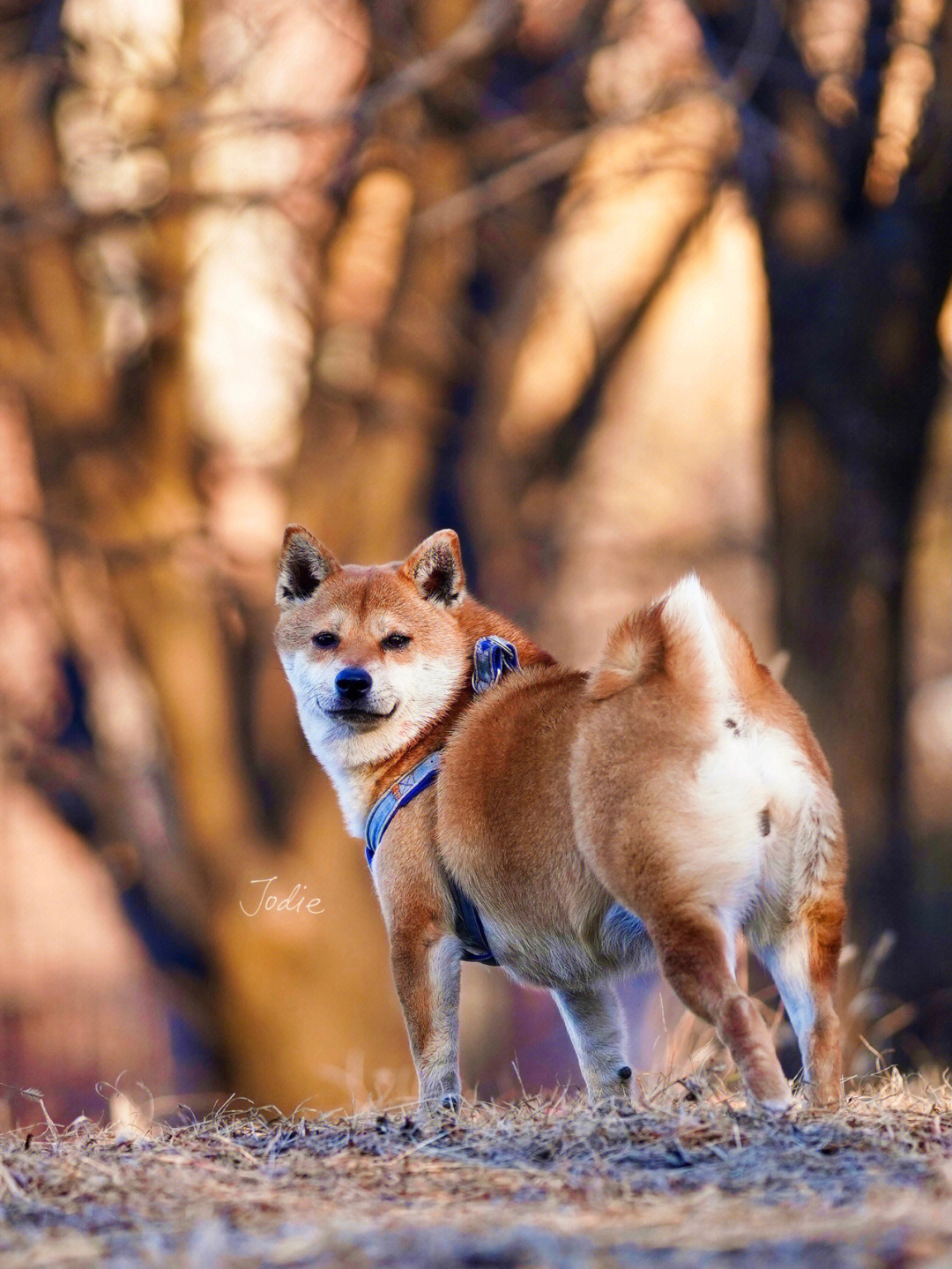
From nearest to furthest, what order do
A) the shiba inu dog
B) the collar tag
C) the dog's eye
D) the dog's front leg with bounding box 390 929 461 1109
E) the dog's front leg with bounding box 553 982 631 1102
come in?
the shiba inu dog → the dog's front leg with bounding box 390 929 461 1109 → the dog's front leg with bounding box 553 982 631 1102 → the collar tag → the dog's eye

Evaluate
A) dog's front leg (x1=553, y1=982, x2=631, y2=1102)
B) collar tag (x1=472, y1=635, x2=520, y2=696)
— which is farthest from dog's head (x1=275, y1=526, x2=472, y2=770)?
dog's front leg (x1=553, y1=982, x2=631, y2=1102)

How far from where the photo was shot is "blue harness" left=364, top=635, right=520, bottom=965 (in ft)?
13.4

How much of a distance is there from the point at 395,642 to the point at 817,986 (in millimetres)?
1751

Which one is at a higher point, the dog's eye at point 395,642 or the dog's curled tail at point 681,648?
the dog's eye at point 395,642

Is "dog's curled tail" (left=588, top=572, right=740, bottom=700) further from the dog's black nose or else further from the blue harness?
the dog's black nose

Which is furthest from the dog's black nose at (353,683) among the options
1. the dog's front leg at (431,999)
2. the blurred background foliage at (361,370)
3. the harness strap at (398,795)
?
the blurred background foliage at (361,370)

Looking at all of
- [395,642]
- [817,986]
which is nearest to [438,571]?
[395,642]

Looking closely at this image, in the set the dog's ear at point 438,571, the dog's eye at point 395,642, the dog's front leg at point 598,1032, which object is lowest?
the dog's front leg at point 598,1032

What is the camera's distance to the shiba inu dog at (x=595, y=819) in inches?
131

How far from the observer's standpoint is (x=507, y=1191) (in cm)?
272

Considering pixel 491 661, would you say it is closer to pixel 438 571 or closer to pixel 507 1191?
pixel 438 571

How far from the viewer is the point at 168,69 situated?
807cm

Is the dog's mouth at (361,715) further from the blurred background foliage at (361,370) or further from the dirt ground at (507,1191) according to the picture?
the blurred background foliage at (361,370)

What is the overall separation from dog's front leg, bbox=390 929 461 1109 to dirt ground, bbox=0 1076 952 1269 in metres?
0.42
